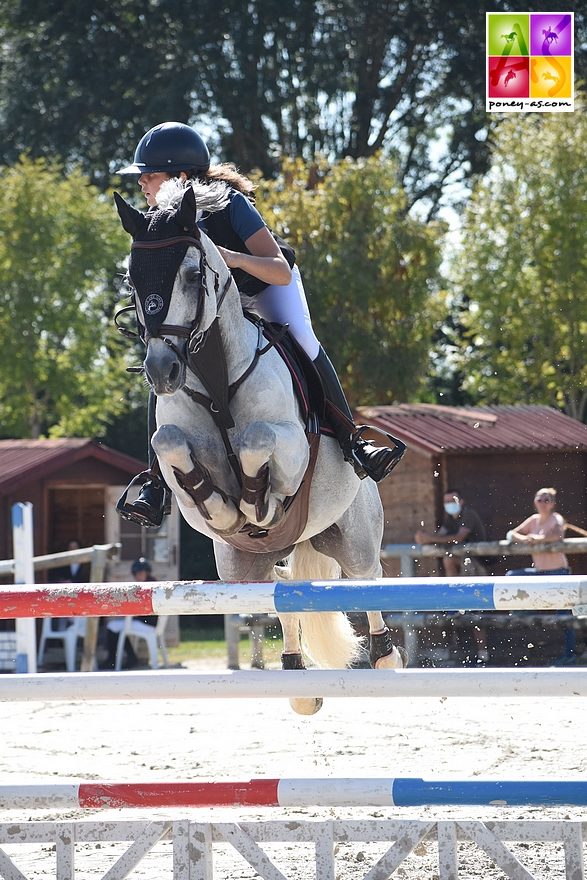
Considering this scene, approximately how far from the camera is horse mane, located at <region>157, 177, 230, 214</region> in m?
4.06

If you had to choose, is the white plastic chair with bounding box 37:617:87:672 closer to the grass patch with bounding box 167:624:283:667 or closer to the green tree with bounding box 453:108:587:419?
the grass patch with bounding box 167:624:283:667

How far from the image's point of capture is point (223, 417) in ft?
14.1

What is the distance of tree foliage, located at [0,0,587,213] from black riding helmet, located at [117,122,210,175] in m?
21.4

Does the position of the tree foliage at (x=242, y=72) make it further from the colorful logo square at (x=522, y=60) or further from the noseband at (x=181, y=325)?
the noseband at (x=181, y=325)

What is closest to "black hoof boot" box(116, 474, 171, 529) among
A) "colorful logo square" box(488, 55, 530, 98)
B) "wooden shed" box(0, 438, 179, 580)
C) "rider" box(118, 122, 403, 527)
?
"rider" box(118, 122, 403, 527)

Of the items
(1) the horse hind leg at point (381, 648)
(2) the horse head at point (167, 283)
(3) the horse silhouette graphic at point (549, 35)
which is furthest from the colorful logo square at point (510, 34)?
(2) the horse head at point (167, 283)

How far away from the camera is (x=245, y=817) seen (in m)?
4.74

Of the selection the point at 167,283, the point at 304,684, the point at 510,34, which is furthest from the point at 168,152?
the point at 510,34

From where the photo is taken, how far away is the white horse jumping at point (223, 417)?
3820 millimetres

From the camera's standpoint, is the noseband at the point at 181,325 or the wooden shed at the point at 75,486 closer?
the noseband at the point at 181,325

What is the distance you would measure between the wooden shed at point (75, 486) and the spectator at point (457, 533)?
3.91 m

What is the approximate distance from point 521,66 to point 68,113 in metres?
16.5

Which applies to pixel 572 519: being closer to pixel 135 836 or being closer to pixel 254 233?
pixel 254 233

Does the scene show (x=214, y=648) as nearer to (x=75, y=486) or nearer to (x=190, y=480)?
(x=75, y=486)
